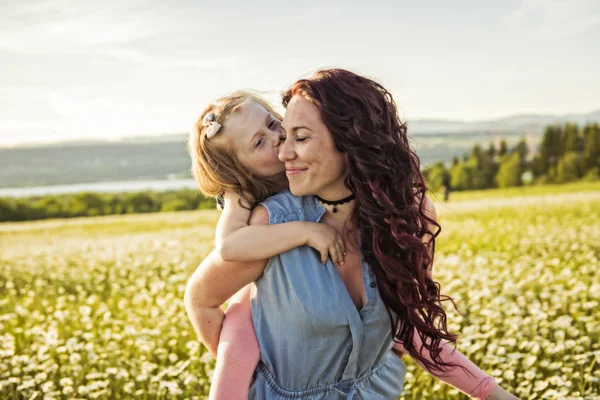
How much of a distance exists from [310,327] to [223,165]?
1.03m

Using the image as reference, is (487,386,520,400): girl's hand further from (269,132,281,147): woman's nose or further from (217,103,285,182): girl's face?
(269,132,281,147): woman's nose

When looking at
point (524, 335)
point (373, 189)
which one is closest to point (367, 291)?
point (373, 189)

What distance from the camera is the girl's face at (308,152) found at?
2797 millimetres

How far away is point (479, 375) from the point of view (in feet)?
11.4

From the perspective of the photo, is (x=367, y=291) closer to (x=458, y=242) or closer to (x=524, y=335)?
(x=524, y=335)

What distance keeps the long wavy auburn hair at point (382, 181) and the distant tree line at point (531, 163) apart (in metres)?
54.5

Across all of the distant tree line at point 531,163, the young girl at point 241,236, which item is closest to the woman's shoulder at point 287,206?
the young girl at point 241,236

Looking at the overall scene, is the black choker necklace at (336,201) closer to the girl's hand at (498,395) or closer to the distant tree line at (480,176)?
the girl's hand at (498,395)

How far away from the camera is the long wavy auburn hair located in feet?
9.14

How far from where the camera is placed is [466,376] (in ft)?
11.5

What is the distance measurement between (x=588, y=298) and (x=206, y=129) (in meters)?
4.74

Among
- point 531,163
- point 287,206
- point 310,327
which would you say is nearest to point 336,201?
point 287,206

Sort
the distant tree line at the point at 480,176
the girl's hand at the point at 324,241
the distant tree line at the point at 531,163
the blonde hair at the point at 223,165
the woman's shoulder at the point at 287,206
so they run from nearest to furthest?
the girl's hand at the point at 324,241 < the woman's shoulder at the point at 287,206 < the blonde hair at the point at 223,165 < the distant tree line at the point at 480,176 < the distant tree line at the point at 531,163

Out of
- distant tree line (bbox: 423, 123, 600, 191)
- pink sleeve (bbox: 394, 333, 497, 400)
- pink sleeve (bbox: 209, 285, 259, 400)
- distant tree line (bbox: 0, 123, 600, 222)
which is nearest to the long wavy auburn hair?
pink sleeve (bbox: 394, 333, 497, 400)
